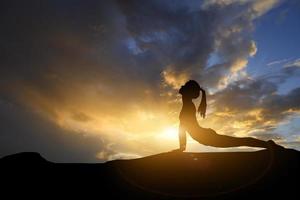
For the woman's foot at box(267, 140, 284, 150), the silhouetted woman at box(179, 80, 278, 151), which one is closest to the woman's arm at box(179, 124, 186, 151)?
the silhouetted woman at box(179, 80, 278, 151)

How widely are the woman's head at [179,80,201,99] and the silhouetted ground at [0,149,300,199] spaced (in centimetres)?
192

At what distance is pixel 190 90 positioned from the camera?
35.2 feet

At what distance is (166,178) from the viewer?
9164mm

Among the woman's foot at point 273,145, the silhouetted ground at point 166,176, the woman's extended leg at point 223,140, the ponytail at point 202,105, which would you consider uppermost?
the ponytail at point 202,105

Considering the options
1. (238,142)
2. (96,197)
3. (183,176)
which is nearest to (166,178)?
(183,176)

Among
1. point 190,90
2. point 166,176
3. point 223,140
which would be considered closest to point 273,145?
point 223,140

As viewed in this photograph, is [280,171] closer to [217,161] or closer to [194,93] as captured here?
[217,161]

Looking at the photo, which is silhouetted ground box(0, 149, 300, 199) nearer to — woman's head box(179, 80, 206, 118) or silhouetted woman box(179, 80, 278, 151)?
silhouetted woman box(179, 80, 278, 151)

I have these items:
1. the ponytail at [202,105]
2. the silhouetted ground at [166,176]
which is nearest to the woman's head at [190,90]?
the ponytail at [202,105]

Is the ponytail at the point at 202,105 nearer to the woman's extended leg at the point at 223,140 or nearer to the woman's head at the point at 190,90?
the woman's head at the point at 190,90

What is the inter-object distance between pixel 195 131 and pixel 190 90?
4.43 feet

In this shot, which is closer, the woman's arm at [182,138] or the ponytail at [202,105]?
the woman's arm at [182,138]

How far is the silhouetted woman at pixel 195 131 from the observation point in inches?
407

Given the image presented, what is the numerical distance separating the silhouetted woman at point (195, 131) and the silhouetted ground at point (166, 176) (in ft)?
1.12
